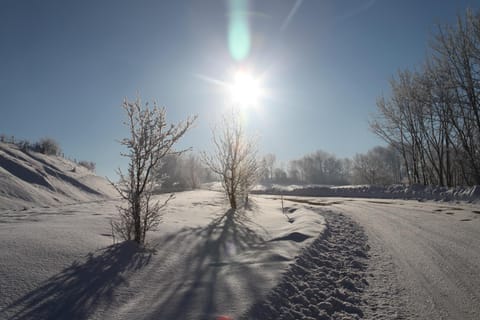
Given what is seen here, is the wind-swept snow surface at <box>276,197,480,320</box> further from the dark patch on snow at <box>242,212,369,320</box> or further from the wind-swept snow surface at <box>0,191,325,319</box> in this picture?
the wind-swept snow surface at <box>0,191,325,319</box>

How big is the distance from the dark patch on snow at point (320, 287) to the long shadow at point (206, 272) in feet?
1.20

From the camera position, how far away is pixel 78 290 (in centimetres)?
283

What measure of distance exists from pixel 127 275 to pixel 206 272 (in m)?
1.14

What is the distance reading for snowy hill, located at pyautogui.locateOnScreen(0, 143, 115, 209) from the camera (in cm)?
1412

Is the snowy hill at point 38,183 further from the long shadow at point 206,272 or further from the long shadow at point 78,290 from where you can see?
the long shadow at point 78,290

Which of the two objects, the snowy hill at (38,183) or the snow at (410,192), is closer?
the snow at (410,192)

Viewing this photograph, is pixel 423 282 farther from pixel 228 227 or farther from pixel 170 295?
pixel 228 227

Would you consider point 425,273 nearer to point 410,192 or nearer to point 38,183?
point 410,192

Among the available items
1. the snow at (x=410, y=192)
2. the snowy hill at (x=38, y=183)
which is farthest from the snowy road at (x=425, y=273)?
the snowy hill at (x=38, y=183)

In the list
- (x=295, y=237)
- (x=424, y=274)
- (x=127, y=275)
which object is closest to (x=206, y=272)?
(x=127, y=275)

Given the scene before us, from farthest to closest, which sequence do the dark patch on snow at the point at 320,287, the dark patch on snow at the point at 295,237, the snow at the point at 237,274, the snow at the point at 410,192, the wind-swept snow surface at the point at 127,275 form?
the snow at the point at 410,192 < the dark patch on snow at the point at 295,237 < the dark patch on snow at the point at 320,287 < the snow at the point at 237,274 < the wind-swept snow surface at the point at 127,275

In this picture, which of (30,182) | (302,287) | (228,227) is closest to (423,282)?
(302,287)

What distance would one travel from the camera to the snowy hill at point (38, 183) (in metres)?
14.1

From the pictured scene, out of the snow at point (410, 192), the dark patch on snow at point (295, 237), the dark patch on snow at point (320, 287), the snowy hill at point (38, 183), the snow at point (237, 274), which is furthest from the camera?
the snowy hill at point (38, 183)
